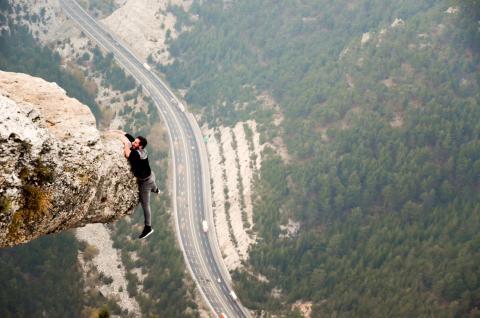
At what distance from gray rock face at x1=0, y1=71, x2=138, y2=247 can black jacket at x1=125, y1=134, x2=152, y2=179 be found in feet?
1.61

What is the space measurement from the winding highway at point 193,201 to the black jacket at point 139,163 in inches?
4150

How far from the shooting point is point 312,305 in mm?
126812

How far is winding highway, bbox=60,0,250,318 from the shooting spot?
452ft

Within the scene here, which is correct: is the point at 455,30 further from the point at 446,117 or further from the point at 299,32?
the point at 299,32

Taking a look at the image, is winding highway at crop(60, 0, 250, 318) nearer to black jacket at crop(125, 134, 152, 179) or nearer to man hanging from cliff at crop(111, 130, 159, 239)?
man hanging from cliff at crop(111, 130, 159, 239)

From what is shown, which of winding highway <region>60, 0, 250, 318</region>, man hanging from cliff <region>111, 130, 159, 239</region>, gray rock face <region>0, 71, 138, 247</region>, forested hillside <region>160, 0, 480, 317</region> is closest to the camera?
gray rock face <region>0, 71, 138, 247</region>

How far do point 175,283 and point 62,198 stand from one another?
10849 cm

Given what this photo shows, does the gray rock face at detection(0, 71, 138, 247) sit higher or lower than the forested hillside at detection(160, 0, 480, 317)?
lower

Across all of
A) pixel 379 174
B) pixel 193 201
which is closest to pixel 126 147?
pixel 379 174

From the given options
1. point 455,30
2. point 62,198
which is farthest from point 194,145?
point 62,198

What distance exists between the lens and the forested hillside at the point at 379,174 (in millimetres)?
119625

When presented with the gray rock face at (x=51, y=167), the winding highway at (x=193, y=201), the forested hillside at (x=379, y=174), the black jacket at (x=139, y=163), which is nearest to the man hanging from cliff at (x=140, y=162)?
the black jacket at (x=139, y=163)

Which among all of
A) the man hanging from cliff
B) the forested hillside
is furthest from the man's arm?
the forested hillside

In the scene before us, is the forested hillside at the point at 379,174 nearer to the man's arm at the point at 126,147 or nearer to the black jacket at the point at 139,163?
the black jacket at the point at 139,163
